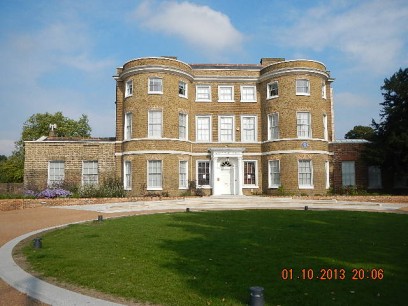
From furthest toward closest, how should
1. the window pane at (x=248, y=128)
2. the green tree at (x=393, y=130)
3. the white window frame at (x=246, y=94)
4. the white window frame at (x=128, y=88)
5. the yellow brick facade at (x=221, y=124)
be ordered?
1. the white window frame at (x=246, y=94)
2. the window pane at (x=248, y=128)
3. the white window frame at (x=128, y=88)
4. the yellow brick facade at (x=221, y=124)
5. the green tree at (x=393, y=130)

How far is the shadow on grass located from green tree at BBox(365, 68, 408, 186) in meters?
11.4

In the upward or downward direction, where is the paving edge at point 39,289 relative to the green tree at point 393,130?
downward

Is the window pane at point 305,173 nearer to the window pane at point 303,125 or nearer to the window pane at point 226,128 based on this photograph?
the window pane at point 303,125

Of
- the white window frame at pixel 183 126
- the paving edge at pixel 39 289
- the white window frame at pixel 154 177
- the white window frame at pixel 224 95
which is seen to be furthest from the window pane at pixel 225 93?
the paving edge at pixel 39 289

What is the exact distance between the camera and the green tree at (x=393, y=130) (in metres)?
21.7

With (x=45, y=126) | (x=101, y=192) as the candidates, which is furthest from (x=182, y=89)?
(x=45, y=126)

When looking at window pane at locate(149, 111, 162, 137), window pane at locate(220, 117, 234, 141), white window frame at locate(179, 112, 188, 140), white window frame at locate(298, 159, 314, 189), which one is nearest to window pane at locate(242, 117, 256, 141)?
window pane at locate(220, 117, 234, 141)

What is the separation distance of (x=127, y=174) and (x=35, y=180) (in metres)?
7.57

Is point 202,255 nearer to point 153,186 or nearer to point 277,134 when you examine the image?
point 153,186

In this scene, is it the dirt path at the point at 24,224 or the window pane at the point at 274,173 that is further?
the window pane at the point at 274,173

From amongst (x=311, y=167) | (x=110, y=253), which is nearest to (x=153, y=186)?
(x=311, y=167)

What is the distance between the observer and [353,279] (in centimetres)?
573

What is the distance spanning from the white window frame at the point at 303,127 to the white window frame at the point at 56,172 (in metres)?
18.4

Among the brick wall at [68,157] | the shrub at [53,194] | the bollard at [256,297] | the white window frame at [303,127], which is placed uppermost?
the white window frame at [303,127]
